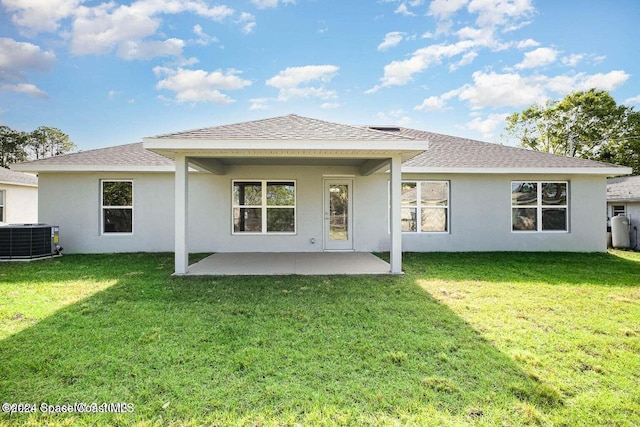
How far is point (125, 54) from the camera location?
12.9 m

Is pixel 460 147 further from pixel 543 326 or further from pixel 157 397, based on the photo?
pixel 157 397

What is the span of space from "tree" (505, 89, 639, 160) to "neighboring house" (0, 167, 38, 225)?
36.6 meters

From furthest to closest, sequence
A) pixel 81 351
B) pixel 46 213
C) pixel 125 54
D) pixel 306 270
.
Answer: pixel 125 54 → pixel 46 213 → pixel 306 270 → pixel 81 351

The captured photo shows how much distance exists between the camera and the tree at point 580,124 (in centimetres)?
2428

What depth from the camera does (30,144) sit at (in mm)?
38031

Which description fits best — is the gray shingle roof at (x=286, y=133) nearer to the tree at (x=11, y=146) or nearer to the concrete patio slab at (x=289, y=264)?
the concrete patio slab at (x=289, y=264)

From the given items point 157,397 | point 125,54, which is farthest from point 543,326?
point 125,54

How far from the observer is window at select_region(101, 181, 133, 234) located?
10.1m

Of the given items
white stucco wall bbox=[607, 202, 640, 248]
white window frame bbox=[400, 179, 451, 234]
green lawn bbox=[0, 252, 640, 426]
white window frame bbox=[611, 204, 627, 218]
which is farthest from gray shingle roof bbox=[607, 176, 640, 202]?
green lawn bbox=[0, 252, 640, 426]

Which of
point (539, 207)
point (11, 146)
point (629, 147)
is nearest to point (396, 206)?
point (539, 207)

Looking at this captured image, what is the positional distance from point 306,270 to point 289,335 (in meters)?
3.61

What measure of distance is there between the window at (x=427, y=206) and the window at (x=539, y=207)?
7.57 feet

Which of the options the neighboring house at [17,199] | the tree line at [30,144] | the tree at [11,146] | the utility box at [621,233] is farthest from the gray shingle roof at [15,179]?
the tree at [11,146]

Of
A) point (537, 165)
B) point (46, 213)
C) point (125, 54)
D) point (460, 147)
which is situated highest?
point (125, 54)
